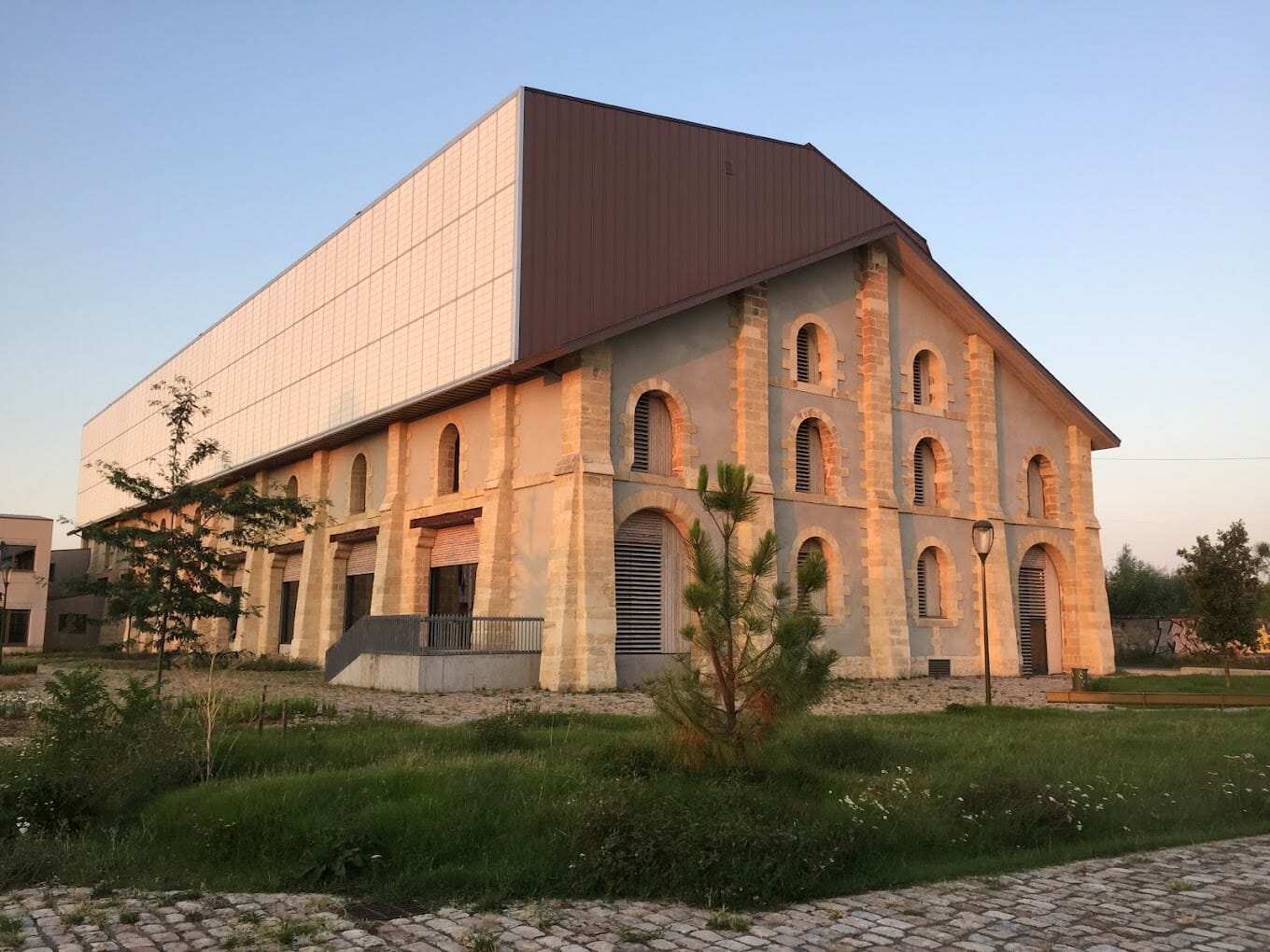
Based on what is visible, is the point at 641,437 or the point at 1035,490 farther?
the point at 1035,490

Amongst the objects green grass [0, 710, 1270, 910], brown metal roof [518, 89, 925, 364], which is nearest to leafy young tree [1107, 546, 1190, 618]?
brown metal roof [518, 89, 925, 364]

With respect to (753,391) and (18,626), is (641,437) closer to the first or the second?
(753,391)

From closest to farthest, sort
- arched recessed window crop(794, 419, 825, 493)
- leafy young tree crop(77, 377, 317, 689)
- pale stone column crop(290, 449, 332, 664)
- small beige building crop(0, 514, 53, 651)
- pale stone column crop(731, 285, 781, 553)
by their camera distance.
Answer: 1. leafy young tree crop(77, 377, 317, 689)
2. pale stone column crop(731, 285, 781, 553)
3. arched recessed window crop(794, 419, 825, 493)
4. pale stone column crop(290, 449, 332, 664)
5. small beige building crop(0, 514, 53, 651)

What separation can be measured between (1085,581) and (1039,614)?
5.17 feet

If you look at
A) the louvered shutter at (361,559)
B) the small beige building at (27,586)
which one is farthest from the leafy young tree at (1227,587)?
the small beige building at (27,586)

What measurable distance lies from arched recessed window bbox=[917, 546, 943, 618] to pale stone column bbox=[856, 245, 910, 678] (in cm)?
139

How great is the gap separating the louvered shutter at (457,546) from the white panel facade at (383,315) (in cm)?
333

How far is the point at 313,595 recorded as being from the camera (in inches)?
1213

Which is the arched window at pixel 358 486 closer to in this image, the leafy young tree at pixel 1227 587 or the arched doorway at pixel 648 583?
the arched doorway at pixel 648 583

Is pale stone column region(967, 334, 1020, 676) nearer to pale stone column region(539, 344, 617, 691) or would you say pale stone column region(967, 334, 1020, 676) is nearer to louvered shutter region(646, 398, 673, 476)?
louvered shutter region(646, 398, 673, 476)

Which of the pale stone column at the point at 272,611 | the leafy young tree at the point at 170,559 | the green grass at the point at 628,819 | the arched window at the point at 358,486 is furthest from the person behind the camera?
the pale stone column at the point at 272,611

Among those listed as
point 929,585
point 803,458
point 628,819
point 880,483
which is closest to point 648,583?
point 803,458

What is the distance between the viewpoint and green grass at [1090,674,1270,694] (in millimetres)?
22609

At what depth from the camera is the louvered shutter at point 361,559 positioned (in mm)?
29594
